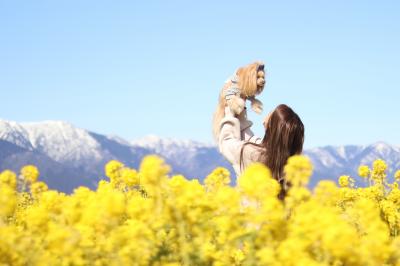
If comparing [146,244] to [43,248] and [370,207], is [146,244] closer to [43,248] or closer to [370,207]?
[43,248]

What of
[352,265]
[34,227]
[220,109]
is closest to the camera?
[352,265]

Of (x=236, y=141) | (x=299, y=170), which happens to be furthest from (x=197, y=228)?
(x=236, y=141)

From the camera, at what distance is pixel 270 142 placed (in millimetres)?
5195

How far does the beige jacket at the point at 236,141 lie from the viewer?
17.4 ft

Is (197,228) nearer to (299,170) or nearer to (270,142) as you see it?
(299,170)

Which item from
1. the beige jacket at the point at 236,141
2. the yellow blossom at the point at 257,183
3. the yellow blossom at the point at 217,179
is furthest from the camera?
the beige jacket at the point at 236,141

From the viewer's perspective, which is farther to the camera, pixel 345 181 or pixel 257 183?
pixel 345 181

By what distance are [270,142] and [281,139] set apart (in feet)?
0.37

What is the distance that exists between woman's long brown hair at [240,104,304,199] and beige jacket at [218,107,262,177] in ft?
0.18

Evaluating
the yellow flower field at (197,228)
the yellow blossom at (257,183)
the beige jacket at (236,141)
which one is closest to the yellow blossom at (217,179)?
the beige jacket at (236,141)

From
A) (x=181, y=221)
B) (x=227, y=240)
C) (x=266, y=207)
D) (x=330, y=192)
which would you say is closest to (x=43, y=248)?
(x=181, y=221)

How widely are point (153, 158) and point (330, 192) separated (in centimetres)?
74

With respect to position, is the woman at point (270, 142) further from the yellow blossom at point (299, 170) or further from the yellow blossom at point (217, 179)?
the yellow blossom at point (299, 170)

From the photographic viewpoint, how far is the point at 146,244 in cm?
238
